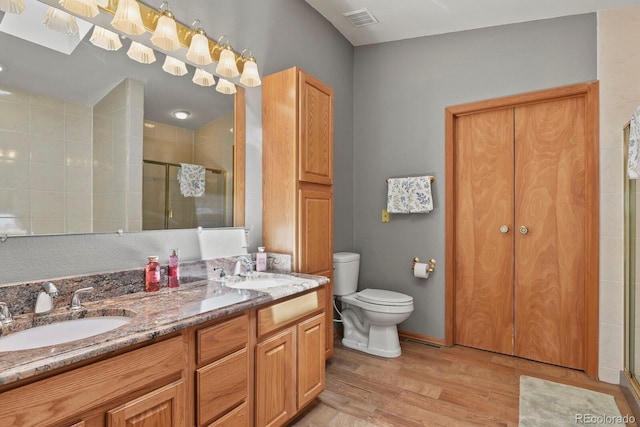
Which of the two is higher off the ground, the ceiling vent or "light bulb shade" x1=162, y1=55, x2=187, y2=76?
the ceiling vent

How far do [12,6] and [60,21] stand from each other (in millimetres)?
157

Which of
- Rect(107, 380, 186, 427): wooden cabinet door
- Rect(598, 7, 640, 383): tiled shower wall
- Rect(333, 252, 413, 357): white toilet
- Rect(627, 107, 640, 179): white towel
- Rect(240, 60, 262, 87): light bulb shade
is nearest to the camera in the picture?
Rect(107, 380, 186, 427): wooden cabinet door

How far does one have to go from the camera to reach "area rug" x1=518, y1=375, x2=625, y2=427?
1.89 meters

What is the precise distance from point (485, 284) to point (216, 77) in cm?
264

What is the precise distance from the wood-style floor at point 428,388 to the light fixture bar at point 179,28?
2154 mm

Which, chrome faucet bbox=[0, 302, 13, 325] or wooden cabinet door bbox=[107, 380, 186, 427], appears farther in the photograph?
chrome faucet bbox=[0, 302, 13, 325]

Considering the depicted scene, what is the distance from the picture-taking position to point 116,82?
1.58 meters

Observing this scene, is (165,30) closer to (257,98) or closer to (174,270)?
(257,98)

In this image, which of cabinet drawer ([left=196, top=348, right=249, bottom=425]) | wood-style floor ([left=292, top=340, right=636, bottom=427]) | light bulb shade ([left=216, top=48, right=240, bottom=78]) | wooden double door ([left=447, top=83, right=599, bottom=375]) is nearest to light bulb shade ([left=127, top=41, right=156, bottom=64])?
light bulb shade ([left=216, top=48, right=240, bottom=78])

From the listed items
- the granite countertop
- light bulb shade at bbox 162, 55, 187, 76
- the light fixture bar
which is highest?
the light fixture bar

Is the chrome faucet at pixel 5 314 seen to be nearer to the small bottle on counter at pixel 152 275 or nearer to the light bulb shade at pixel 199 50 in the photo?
the small bottle on counter at pixel 152 275

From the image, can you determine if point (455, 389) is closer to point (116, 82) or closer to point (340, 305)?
point (340, 305)

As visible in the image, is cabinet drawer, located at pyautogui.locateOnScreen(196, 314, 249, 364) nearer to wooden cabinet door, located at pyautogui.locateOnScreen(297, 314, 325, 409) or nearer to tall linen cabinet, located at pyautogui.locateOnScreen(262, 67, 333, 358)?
wooden cabinet door, located at pyautogui.locateOnScreen(297, 314, 325, 409)

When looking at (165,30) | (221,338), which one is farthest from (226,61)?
(221,338)
